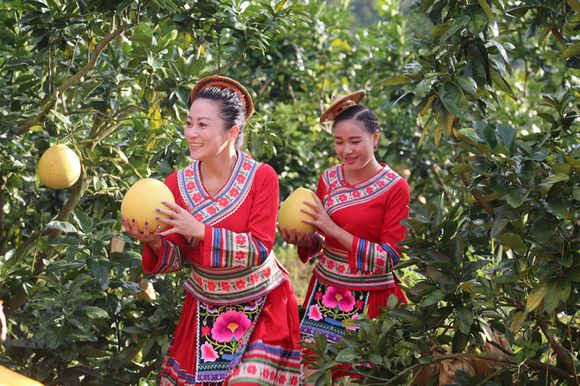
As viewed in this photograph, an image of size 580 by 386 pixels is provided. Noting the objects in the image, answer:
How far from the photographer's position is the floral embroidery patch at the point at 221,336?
350 centimetres

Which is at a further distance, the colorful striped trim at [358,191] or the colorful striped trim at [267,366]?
the colorful striped trim at [358,191]

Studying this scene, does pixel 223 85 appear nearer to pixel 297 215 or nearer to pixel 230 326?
pixel 297 215

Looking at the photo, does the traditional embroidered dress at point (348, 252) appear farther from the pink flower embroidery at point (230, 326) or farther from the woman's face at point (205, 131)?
the woman's face at point (205, 131)

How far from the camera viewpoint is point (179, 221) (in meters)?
3.30

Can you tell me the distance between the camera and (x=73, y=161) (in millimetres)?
3939

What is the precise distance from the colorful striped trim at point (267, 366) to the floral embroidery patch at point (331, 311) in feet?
1.07

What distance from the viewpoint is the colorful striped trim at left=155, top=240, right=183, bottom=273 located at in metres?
3.46

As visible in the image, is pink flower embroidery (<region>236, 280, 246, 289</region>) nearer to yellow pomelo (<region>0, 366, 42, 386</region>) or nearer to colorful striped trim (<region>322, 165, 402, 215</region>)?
A: colorful striped trim (<region>322, 165, 402, 215</region>)

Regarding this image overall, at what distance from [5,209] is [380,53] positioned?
8.94 ft

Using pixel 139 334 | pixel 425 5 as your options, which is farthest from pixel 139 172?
pixel 425 5

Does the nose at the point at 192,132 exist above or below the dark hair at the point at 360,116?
above

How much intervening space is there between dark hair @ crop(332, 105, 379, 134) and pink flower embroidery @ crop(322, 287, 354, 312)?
1.98 feet

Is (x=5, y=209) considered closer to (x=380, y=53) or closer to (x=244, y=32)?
(x=244, y=32)

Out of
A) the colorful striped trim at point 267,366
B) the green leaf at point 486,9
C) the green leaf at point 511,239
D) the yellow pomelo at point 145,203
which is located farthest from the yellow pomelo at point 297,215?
the green leaf at point 486,9
